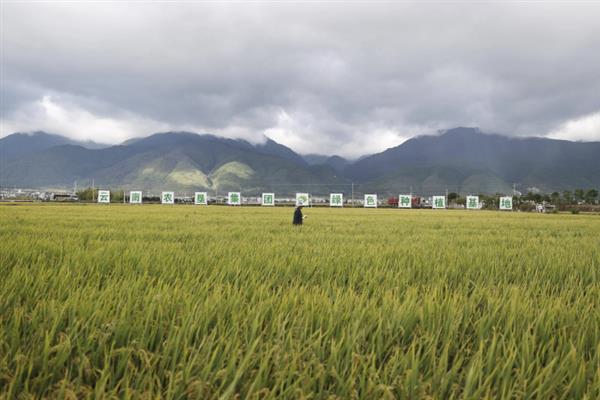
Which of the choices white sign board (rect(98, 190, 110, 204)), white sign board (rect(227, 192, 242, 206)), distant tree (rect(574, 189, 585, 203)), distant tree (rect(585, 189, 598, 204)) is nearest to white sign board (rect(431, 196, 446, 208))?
white sign board (rect(227, 192, 242, 206))

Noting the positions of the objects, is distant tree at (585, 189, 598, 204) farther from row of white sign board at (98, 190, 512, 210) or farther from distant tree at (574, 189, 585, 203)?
row of white sign board at (98, 190, 512, 210)

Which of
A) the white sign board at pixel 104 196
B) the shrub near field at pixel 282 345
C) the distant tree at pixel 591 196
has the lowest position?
the shrub near field at pixel 282 345

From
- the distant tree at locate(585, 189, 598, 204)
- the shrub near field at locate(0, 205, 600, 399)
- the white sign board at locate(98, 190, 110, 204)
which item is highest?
the distant tree at locate(585, 189, 598, 204)

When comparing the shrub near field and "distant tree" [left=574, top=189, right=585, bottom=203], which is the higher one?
"distant tree" [left=574, top=189, right=585, bottom=203]

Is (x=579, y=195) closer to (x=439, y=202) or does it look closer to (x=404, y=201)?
(x=439, y=202)

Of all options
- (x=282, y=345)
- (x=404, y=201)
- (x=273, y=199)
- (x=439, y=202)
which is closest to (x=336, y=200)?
(x=273, y=199)

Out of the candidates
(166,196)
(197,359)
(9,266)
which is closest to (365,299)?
(197,359)

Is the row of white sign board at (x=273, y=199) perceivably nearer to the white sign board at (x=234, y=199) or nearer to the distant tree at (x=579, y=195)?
the white sign board at (x=234, y=199)

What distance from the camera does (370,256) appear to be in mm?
5934

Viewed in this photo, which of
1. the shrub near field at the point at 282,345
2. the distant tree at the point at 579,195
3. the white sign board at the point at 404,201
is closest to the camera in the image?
the shrub near field at the point at 282,345

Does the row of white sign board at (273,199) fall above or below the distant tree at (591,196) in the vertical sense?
below

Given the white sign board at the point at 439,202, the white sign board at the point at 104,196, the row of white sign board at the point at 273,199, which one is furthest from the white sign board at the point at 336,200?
the white sign board at the point at 104,196

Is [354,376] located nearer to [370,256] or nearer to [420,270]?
[420,270]

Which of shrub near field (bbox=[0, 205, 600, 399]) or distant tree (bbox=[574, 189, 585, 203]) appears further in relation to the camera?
distant tree (bbox=[574, 189, 585, 203])
